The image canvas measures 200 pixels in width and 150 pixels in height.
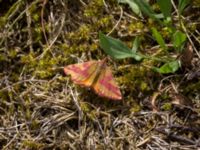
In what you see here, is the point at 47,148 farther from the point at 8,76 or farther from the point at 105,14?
the point at 105,14

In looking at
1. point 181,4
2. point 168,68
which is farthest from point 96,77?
point 181,4

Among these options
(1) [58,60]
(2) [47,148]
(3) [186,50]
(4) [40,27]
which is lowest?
(2) [47,148]

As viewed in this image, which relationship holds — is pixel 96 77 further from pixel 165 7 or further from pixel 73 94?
pixel 165 7

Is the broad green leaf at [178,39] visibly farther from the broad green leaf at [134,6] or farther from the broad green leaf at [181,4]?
the broad green leaf at [134,6]

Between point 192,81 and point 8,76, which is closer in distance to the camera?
point 192,81

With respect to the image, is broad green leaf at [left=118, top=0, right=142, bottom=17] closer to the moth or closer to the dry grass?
the dry grass

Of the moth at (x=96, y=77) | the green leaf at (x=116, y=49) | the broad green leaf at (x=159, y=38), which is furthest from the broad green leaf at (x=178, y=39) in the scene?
the moth at (x=96, y=77)

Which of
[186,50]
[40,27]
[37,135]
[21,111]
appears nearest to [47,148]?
[37,135]
